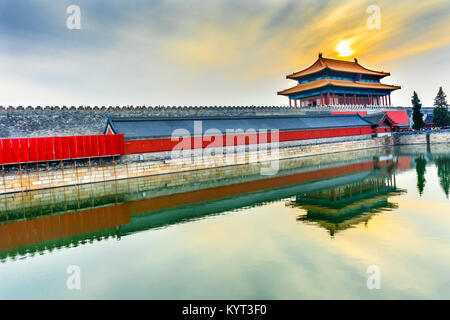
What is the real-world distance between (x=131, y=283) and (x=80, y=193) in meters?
12.2

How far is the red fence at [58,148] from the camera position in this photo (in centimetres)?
1711

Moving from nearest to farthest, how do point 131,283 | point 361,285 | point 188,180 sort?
point 361,285, point 131,283, point 188,180

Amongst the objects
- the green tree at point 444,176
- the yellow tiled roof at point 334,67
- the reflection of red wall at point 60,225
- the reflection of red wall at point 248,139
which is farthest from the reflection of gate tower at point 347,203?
the yellow tiled roof at point 334,67

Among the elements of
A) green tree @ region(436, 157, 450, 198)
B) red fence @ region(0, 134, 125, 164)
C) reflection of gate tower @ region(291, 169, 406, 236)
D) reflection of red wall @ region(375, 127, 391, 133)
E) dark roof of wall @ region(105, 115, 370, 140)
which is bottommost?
reflection of gate tower @ region(291, 169, 406, 236)

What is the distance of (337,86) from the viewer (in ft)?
146

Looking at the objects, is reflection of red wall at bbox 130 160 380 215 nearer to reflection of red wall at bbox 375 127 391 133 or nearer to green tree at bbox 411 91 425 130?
reflection of red wall at bbox 375 127 391 133

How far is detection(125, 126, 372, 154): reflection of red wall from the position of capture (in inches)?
846

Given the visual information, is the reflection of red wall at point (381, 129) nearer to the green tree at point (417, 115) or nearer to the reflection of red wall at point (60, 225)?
the green tree at point (417, 115)

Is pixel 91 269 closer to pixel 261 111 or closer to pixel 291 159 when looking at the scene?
pixel 291 159

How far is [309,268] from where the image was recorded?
20.5ft

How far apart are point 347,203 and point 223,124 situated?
1800cm

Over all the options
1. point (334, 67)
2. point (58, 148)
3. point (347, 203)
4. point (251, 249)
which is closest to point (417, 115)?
point (334, 67)

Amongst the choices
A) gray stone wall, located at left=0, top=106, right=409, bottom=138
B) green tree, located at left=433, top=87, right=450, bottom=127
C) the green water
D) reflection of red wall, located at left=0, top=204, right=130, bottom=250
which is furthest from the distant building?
reflection of red wall, located at left=0, top=204, right=130, bottom=250

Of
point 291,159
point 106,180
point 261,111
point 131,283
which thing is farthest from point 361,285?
point 261,111
